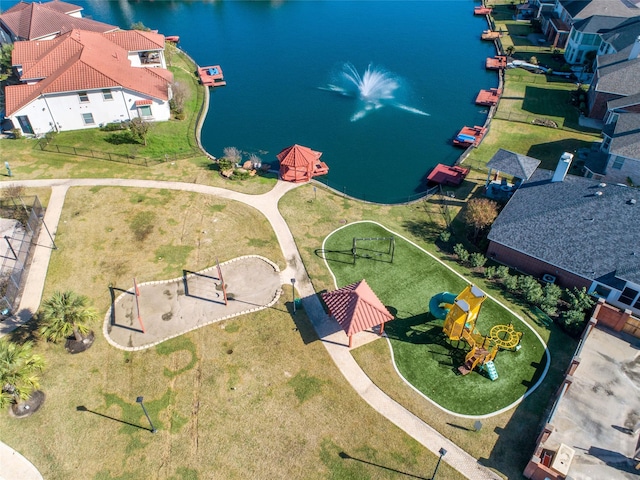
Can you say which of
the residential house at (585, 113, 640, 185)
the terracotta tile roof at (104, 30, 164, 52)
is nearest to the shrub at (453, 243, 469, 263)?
the residential house at (585, 113, 640, 185)

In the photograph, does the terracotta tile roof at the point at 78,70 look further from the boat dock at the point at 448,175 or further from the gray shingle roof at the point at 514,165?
the gray shingle roof at the point at 514,165

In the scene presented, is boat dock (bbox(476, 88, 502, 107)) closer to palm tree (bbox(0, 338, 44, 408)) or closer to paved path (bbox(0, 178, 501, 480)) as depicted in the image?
paved path (bbox(0, 178, 501, 480))

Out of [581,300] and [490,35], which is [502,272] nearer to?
[581,300]

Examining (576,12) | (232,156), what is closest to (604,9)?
(576,12)

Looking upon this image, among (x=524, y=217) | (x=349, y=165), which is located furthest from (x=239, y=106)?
(x=524, y=217)

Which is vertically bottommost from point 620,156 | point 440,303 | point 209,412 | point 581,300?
point 209,412

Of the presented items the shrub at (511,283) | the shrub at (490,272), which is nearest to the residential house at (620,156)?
the shrub at (490,272)
